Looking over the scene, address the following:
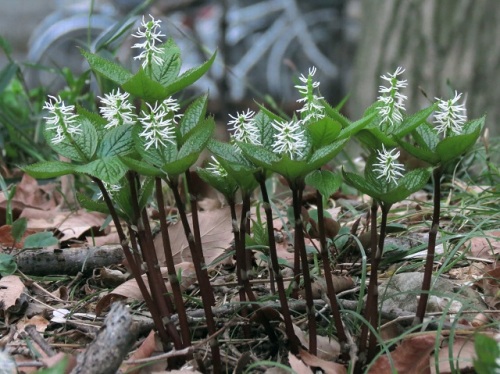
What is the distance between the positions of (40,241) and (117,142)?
787 millimetres

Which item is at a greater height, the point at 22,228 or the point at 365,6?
the point at 365,6

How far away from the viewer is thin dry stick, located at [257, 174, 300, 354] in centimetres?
131

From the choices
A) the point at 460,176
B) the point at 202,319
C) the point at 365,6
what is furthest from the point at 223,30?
the point at 202,319

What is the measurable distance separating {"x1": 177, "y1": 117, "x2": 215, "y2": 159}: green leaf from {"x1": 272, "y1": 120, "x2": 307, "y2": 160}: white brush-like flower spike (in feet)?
0.36

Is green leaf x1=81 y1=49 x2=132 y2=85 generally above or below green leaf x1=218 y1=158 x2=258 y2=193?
above

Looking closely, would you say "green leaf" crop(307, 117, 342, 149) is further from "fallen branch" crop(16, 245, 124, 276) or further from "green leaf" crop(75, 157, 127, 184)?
"fallen branch" crop(16, 245, 124, 276)

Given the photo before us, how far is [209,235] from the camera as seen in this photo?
6.53ft

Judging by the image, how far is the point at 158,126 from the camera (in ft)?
3.99

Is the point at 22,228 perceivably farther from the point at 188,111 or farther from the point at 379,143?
the point at 379,143

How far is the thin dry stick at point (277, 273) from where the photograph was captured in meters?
1.31

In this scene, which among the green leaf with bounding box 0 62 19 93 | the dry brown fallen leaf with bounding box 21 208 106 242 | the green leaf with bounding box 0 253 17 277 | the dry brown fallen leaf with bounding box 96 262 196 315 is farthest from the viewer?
the green leaf with bounding box 0 62 19 93

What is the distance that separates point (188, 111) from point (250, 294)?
1.31 feet

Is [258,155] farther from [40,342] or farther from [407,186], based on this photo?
[40,342]

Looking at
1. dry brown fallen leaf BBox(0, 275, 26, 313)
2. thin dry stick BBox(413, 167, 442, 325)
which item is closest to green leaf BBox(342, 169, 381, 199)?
thin dry stick BBox(413, 167, 442, 325)
